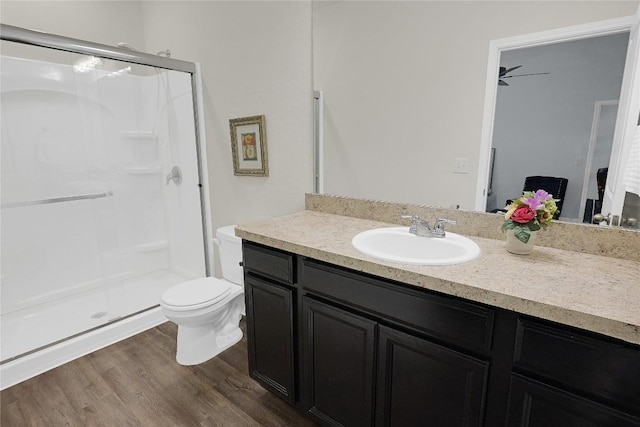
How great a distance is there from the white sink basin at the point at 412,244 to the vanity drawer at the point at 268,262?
31 centimetres

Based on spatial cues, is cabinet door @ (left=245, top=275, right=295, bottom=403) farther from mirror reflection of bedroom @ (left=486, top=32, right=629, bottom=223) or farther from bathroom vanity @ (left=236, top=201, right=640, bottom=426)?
mirror reflection of bedroom @ (left=486, top=32, right=629, bottom=223)

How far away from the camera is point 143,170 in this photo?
2969 mm

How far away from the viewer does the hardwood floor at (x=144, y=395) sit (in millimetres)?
1604

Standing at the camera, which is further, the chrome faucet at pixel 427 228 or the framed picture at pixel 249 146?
the framed picture at pixel 249 146

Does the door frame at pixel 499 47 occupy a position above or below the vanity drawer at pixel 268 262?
above

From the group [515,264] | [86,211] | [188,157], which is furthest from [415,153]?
[86,211]

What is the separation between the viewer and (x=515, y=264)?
1.13m

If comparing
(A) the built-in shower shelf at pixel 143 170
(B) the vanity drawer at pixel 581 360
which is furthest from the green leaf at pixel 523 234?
(A) the built-in shower shelf at pixel 143 170

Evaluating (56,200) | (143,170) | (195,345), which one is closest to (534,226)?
(195,345)

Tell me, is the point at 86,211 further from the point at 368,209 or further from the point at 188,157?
the point at 368,209

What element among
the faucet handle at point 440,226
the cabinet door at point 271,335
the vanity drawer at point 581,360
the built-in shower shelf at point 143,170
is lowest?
the cabinet door at point 271,335

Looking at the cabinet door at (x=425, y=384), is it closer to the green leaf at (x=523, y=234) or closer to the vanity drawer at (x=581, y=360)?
the vanity drawer at (x=581, y=360)

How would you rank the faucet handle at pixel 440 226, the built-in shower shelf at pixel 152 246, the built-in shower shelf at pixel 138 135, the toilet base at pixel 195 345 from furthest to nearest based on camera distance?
the built-in shower shelf at pixel 152 246
the built-in shower shelf at pixel 138 135
the toilet base at pixel 195 345
the faucet handle at pixel 440 226

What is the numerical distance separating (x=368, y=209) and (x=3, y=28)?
2.09 meters
